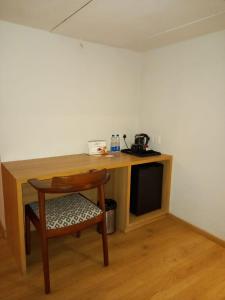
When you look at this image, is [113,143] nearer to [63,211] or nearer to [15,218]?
[63,211]

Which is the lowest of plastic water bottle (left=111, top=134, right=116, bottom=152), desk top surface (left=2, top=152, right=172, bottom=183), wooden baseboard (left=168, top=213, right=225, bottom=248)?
wooden baseboard (left=168, top=213, right=225, bottom=248)

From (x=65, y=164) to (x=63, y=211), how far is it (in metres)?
0.50

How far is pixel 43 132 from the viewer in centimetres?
232

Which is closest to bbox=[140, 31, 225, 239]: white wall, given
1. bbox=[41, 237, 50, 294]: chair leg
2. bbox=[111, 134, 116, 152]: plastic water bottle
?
bbox=[111, 134, 116, 152]: plastic water bottle

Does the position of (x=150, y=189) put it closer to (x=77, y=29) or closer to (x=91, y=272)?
(x=91, y=272)

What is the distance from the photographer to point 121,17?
5.97 ft

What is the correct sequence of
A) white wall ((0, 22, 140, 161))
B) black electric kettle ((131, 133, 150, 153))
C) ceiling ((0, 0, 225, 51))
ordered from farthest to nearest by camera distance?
black electric kettle ((131, 133, 150, 153)), white wall ((0, 22, 140, 161)), ceiling ((0, 0, 225, 51))

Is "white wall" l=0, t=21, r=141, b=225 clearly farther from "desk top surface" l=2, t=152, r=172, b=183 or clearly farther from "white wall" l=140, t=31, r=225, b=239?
"white wall" l=140, t=31, r=225, b=239

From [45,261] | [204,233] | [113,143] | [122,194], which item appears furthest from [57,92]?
[204,233]

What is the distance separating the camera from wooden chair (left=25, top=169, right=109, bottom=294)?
152cm

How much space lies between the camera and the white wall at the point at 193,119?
7.13 feet

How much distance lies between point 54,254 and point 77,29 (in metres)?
2.08

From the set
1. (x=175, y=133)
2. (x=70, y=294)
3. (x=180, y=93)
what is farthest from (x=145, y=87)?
(x=70, y=294)

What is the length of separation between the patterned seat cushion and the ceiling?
152 centimetres
